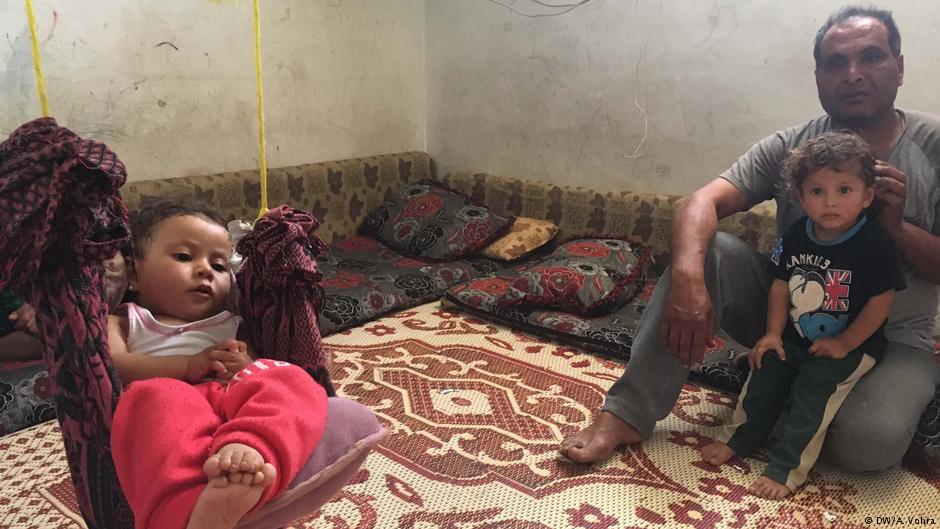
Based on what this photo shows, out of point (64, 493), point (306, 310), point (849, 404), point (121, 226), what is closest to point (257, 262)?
point (306, 310)

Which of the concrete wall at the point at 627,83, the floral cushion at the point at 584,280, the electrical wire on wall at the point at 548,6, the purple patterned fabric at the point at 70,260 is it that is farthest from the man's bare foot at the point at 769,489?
the electrical wire on wall at the point at 548,6

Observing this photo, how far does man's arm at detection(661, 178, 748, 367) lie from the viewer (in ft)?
5.24

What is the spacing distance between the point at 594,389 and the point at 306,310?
1.11m

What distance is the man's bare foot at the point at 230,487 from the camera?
88 centimetres

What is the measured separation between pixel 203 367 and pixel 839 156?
1393 mm

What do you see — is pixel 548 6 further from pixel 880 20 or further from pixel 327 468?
pixel 327 468

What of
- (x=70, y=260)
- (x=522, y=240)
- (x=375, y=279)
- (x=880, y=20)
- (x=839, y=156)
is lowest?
(x=375, y=279)

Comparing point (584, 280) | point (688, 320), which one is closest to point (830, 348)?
point (688, 320)

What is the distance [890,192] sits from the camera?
1533 mm

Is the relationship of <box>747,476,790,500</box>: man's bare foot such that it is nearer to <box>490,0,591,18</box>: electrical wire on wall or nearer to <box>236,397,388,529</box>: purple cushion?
<box>236,397,388,529</box>: purple cushion

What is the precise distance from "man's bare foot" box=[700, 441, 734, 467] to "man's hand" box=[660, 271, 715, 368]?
0.24 metres

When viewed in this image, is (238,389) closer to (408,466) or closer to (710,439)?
(408,466)

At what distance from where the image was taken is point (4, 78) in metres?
2.35

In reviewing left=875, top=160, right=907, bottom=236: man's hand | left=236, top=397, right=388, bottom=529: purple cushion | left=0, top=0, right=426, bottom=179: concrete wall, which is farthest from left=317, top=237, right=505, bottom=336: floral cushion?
left=875, top=160, right=907, bottom=236: man's hand
